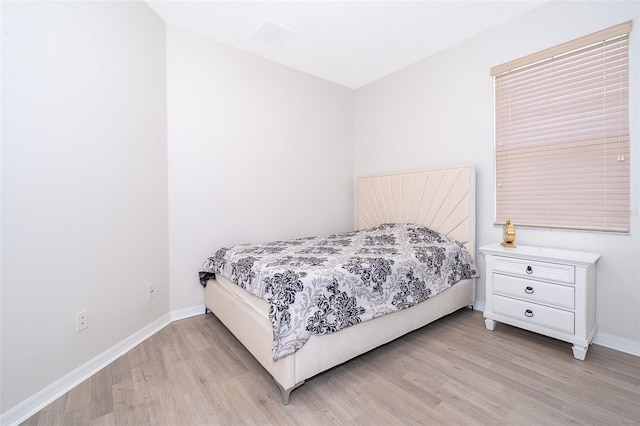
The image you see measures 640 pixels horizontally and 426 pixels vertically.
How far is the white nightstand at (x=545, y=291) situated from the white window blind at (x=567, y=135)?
362 millimetres

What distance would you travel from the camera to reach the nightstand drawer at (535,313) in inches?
74.0

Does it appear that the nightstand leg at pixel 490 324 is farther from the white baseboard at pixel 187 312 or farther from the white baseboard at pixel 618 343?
the white baseboard at pixel 187 312

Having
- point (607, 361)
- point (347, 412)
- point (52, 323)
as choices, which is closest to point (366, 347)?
point (347, 412)

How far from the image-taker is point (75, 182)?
1.69 m

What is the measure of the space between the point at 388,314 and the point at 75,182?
2.20 m

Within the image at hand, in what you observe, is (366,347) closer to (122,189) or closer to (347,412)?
(347,412)

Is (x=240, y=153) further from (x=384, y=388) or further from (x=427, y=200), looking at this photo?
(x=384, y=388)

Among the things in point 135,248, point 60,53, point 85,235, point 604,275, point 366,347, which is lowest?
point 366,347

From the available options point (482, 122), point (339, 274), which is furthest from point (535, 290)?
point (482, 122)

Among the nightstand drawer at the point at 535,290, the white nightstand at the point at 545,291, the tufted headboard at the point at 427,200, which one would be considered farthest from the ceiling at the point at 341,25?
the nightstand drawer at the point at 535,290

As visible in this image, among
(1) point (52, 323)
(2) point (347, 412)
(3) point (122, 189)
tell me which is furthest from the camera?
(3) point (122, 189)

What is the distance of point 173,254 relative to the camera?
256 centimetres

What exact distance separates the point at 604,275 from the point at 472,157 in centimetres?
139

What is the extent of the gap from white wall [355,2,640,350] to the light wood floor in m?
0.52
